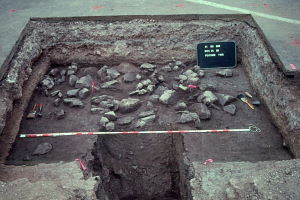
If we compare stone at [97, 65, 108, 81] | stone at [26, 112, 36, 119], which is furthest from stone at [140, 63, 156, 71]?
stone at [26, 112, 36, 119]

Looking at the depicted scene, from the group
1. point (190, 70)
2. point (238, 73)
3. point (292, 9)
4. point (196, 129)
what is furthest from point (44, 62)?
point (292, 9)

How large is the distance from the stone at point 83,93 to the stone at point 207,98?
4.82ft

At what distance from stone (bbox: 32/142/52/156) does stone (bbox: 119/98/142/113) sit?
3.22 feet

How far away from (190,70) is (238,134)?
4.55ft

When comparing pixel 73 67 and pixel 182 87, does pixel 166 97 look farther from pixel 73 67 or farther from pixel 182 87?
pixel 73 67

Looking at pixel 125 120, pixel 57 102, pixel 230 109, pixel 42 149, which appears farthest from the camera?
pixel 57 102

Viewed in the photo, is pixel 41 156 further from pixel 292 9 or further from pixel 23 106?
pixel 292 9

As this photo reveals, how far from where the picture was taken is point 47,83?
459 cm

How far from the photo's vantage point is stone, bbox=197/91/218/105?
4.11 metres

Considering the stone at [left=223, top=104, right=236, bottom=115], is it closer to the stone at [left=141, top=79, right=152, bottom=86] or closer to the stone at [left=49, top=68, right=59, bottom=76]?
the stone at [left=141, top=79, right=152, bottom=86]

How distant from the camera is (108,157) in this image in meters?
3.84

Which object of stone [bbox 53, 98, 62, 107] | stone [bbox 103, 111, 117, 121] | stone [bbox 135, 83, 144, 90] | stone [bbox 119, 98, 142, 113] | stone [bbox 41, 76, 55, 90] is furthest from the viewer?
stone [bbox 41, 76, 55, 90]

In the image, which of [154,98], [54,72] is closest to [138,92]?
[154,98]

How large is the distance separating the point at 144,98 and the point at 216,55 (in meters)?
1.29
